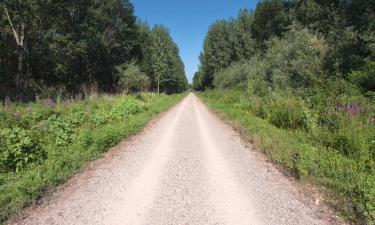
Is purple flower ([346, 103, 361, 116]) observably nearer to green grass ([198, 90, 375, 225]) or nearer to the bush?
green grass ([198, 90, 375, 225])

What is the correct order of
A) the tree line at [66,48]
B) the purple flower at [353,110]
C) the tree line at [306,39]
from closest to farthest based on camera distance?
the purple flower at [353,110], the tree line at [306,39], the tree line at [66,48]

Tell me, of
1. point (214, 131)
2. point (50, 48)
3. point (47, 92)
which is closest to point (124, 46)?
point (50, 48)

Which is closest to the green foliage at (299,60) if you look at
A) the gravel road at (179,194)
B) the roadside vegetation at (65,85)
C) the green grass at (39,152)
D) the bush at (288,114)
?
the bush at (288,114)

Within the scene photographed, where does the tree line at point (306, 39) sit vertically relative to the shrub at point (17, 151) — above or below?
above

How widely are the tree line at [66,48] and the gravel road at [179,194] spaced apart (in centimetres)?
1317

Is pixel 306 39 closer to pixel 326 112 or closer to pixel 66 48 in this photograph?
pixel 326 112

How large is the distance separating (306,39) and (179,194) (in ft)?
55.2

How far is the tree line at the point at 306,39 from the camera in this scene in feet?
44.0

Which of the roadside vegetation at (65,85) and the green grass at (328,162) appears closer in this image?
the green grass at (328,162)

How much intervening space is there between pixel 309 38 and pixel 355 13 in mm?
13187

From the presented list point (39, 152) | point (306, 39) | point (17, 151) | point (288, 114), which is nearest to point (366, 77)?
point (288, 114)

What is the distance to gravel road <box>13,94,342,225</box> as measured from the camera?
158 inches

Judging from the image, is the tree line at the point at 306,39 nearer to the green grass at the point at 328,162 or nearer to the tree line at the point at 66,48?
the green grass at the point at 328,162

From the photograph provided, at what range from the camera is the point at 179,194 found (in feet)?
15.8
